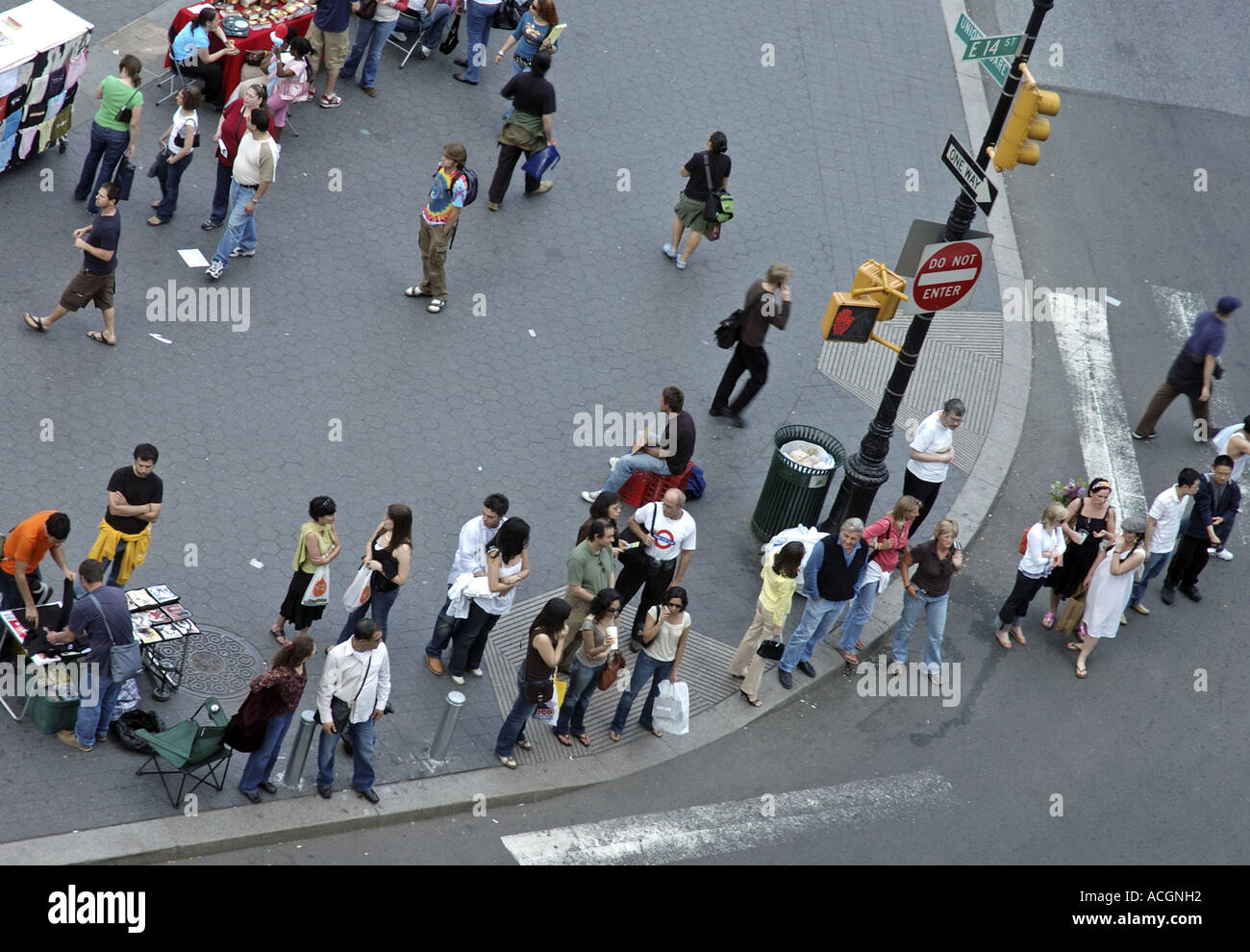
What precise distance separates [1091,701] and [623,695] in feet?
14.2

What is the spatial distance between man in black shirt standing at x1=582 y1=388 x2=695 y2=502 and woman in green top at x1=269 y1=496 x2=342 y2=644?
291cm

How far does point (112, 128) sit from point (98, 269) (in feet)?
7.22

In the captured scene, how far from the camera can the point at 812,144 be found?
1906 cm

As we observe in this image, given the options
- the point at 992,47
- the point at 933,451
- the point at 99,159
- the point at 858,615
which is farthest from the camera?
the point at 99,159

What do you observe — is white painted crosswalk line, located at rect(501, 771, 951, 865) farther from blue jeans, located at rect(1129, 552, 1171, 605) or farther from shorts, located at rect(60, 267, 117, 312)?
shorts, located at rect(60, 267, 117, 312)

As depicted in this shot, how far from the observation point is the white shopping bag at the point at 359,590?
1070 centimetres

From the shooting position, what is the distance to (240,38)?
16250mm

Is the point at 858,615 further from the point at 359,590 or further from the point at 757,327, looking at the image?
the point at 359,590

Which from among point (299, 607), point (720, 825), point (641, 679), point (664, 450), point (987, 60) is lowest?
point (720, 825)

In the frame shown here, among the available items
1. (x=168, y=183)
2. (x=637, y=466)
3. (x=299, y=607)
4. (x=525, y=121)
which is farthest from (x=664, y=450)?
(x=168, y=183)

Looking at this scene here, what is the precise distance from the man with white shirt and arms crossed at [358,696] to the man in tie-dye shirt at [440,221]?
5.94 meters

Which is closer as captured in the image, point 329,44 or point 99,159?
point 99,159

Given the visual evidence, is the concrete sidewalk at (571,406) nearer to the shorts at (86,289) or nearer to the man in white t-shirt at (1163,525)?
the shorts at (86,289)

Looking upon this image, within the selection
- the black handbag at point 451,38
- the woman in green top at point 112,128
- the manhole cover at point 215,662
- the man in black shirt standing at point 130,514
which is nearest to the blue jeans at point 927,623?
the manhole cover at point 215,662
